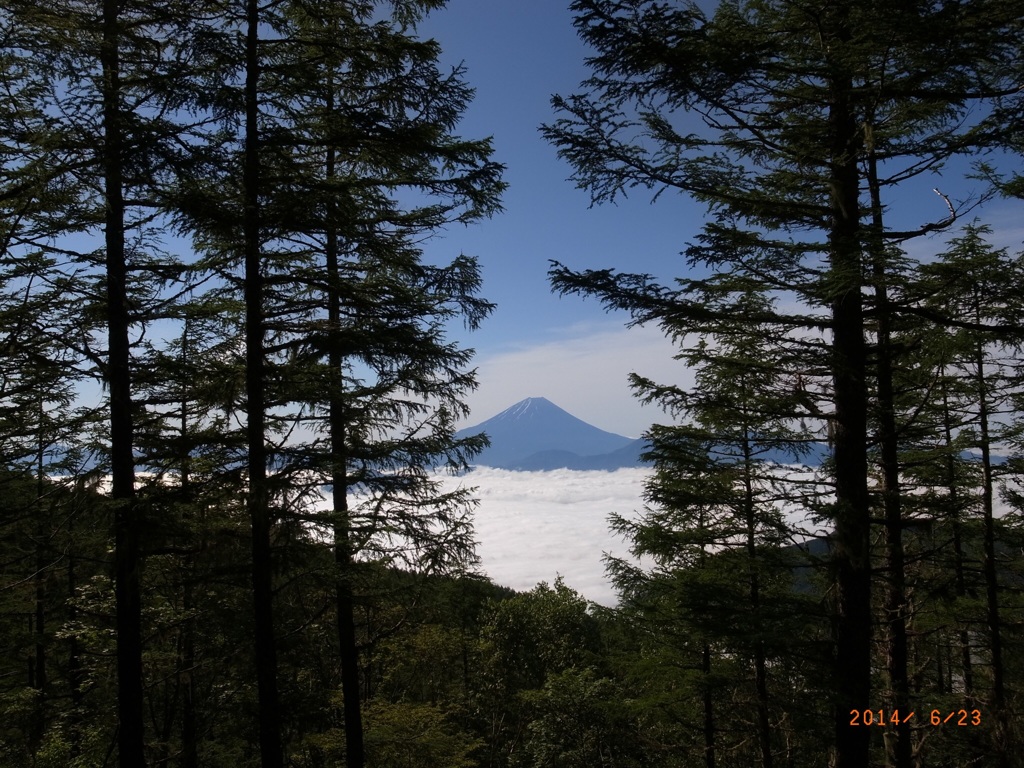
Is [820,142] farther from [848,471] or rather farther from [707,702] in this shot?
Result: [707,702]

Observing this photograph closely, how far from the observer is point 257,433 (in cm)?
636

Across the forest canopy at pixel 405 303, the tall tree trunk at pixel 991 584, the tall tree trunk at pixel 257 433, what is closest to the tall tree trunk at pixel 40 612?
the forest canopy at pixel 405 303

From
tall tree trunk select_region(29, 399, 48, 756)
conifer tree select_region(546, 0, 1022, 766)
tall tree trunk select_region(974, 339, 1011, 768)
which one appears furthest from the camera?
tall tree trunk select_region(974, 339, 1011, 768)

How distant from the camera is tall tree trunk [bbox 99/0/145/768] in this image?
596 cm

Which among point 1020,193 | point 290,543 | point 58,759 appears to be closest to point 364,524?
point 290,543

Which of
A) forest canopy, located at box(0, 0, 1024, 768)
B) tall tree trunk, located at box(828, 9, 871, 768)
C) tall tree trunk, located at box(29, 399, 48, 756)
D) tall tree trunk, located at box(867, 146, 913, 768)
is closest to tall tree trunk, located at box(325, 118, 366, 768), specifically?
forest canopy, located at box(0, 0, 1024, 768)

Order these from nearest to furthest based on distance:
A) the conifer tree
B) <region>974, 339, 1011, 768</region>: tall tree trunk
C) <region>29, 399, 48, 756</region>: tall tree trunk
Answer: the conifer tree
<region>29, 399, 48, 756</region>: tall tree trunk
<region>974, 339, 1011, 768</region>: tall tree trunk

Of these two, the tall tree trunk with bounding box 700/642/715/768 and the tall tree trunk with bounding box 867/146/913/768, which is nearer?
the tall tree trunk with bounding box 867/146/913/768
